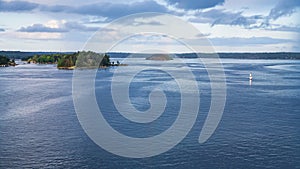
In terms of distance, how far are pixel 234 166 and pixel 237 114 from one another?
4.91 metres

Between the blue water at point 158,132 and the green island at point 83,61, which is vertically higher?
the green island at point 83,61

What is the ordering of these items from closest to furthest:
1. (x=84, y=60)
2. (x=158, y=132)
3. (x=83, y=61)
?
1. (x=158, y=132)
2. (x=83, y=61)
3. (x=84, y=60)

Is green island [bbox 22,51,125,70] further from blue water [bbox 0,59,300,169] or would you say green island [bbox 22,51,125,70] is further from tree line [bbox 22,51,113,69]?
blue water [bbox 0,59,300,169]

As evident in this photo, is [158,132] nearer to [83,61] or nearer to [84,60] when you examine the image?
[83,61]

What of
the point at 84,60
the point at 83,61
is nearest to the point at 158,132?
the point at 83,61

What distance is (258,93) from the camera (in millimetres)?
17203

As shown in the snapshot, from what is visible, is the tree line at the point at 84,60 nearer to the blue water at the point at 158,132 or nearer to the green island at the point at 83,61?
the green island at the point at 83,61

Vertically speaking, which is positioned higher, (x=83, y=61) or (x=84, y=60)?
(x=84, y=60)

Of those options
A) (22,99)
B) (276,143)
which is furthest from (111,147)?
(22,99)

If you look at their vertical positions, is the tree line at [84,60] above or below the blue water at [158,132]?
above

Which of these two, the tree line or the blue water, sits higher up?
the tree line

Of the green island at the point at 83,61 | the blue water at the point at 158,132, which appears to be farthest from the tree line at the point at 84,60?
the blue water at the point at 158,132

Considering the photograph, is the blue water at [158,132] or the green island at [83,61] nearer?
the blue water at [158,132]

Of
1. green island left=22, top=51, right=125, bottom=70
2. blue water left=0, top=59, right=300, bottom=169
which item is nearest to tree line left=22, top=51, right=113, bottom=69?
green island left=22, top=51, right=125, bottom=70
